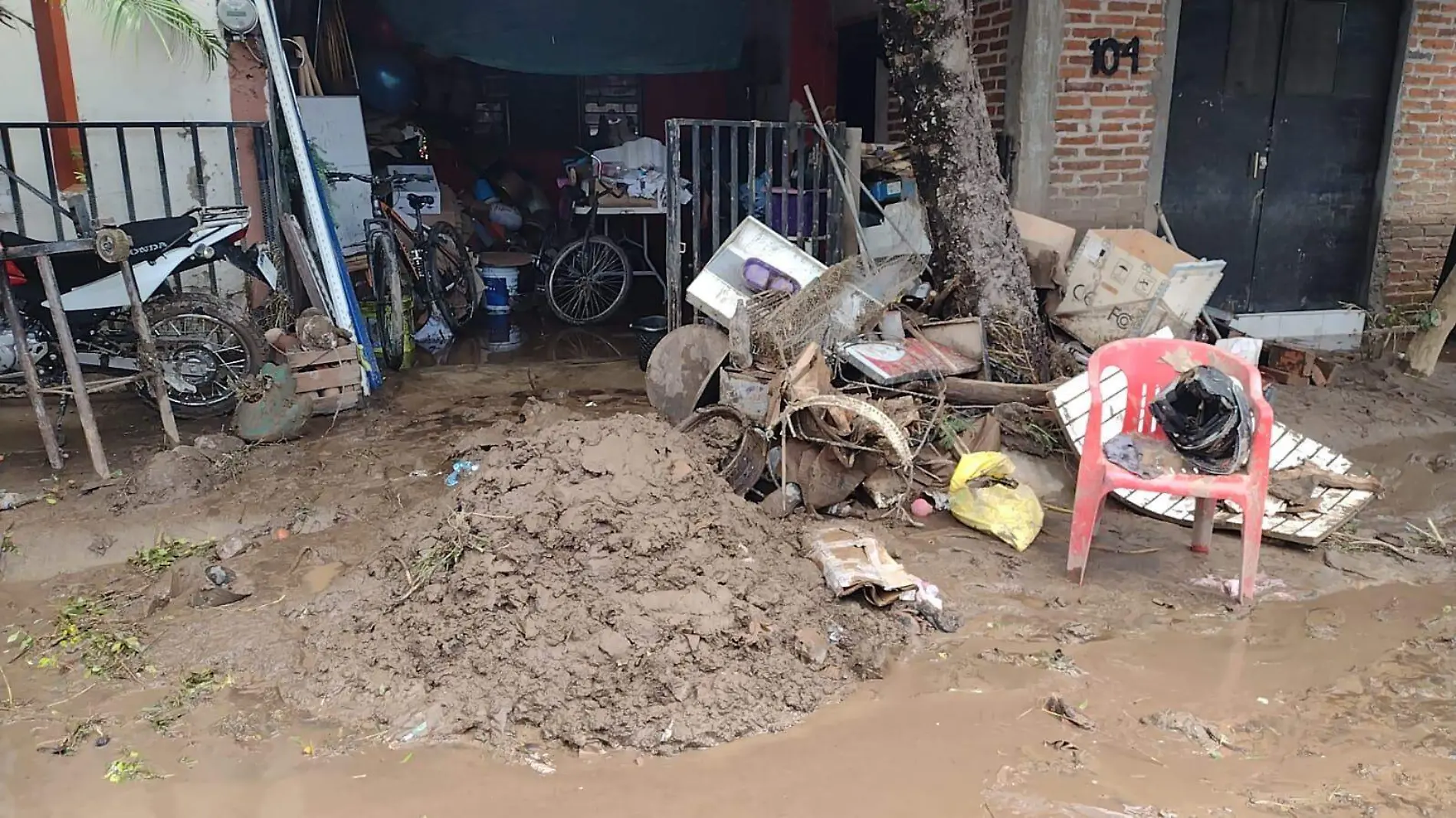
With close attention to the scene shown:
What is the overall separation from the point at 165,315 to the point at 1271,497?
547 cm

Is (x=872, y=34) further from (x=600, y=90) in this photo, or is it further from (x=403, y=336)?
(x=403, y=336)

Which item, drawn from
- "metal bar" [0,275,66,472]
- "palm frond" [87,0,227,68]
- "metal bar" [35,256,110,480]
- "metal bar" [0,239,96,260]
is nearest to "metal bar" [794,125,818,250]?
"palm frond" [87,0,227,68]

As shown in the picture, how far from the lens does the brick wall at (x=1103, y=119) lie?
21.2 ft

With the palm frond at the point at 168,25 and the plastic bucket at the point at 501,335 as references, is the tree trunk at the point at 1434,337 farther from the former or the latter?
the palm frond at the point at 168,25

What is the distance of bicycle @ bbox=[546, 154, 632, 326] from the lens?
26.6ft

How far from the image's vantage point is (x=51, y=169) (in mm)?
5828

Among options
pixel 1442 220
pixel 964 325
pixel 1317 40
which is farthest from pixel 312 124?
pixel 1442 220

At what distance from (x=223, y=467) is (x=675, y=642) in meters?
2.72

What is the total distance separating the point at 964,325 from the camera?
5227 mm

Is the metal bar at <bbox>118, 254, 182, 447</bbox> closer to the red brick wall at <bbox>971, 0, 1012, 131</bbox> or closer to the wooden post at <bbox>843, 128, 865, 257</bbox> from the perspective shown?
the wooden post at <bbox>843, 128, 865, 257</bbox>

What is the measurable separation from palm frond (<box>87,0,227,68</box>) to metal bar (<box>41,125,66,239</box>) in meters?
0.69

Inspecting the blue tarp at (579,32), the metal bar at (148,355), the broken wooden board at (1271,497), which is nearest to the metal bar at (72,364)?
the metal bar at (148,355)

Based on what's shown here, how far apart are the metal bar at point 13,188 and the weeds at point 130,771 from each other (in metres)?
4.19

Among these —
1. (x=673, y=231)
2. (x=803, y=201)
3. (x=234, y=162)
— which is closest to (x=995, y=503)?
(x=673, y=231)
